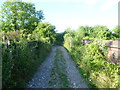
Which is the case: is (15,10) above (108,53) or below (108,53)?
above

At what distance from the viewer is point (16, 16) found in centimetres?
1903

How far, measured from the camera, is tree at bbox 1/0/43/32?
1906 centimetres

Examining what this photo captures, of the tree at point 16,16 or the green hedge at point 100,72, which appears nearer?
the green hedge at point 100,72

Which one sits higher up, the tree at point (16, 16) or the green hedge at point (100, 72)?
the tree at point (16, 16)

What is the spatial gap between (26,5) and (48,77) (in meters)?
20.3

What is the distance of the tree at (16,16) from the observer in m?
19.1

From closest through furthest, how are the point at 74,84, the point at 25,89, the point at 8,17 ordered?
the point at 25,89, the point at 74,84, the point at 8,17

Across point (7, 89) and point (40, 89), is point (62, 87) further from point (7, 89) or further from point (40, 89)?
point (7, 89)

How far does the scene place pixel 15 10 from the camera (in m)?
19.6

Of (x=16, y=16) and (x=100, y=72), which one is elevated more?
(x=16, y=16)

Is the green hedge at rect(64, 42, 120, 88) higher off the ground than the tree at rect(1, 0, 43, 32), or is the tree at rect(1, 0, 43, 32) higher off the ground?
the tree at rect(1, 0, 43, 32)

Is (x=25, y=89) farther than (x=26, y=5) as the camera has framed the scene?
No

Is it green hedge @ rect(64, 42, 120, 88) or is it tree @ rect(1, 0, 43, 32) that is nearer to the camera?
green hedge @ rect(64, 42, 120, 88)

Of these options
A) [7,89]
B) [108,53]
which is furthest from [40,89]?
[108,53]
